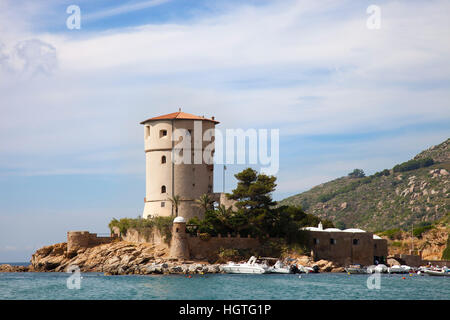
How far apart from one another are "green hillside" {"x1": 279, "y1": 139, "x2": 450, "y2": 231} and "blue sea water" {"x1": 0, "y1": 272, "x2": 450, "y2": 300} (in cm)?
5676

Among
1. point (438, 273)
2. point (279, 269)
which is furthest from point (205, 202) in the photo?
point (438, 273)

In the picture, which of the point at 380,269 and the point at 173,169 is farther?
the point at 173,169

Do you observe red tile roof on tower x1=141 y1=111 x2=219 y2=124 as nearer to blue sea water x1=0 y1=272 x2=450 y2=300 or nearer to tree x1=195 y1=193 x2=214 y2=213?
tree x1=195 y1=193 x2=214 y2=213

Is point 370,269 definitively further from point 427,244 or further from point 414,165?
point 414,165

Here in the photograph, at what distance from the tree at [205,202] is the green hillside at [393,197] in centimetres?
4916

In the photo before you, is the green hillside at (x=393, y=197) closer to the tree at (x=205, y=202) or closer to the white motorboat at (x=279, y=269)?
the tree at (x=205, y=202)

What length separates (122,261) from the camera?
59.7m

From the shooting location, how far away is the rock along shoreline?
5672 centimetres

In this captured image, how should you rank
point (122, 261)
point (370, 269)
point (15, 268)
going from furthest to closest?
1. point (15, 268)
2. point (370, 269)
3. point (122, 261)

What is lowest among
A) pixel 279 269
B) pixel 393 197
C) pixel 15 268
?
pixel 15 268

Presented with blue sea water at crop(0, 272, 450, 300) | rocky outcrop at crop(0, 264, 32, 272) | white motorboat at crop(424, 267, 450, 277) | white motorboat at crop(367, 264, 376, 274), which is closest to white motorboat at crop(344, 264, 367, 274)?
white motorboat at crop(367, 264, 376, 274)

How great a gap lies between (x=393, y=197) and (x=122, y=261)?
2974 inches

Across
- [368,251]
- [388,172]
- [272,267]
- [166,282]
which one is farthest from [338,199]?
[166,282]

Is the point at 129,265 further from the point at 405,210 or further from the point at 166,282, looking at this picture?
the point at 405,210
